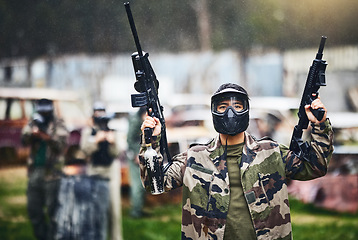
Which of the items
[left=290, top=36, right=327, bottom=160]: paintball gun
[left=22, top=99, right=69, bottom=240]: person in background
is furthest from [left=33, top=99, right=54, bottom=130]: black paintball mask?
[left=290, top=36, right=327, bottom=160]: paintball gun

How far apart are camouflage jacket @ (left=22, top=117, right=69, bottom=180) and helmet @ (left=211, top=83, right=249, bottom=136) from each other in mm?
2714

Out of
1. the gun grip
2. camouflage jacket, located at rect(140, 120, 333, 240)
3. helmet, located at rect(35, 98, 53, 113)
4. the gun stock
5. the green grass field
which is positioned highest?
helmet, located at rect(35, 98, 53, 113)

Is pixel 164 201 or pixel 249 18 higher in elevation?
pixel 249 18

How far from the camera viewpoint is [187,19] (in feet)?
20.9

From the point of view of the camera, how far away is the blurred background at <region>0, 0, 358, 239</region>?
5.96 meters

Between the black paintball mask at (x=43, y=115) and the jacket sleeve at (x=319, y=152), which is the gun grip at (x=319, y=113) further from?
the black paintball mask at (x=43, y=115)

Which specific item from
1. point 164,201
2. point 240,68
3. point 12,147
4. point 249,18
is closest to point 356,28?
point 249,18

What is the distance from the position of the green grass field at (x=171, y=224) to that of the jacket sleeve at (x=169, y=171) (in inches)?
109

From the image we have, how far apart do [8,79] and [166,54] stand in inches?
111

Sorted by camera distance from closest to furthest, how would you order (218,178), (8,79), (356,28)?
1. (218,178)
2. (356,28)
3. (8,79)

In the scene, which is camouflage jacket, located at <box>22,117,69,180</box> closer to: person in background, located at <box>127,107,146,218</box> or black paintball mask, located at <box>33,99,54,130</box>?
black paintball mask, located at <box>33,99,54,130</box>

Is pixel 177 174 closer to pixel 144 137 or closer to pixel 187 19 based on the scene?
pixel 144 137

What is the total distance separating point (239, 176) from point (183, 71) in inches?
207

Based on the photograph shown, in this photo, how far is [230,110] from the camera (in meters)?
2.78
